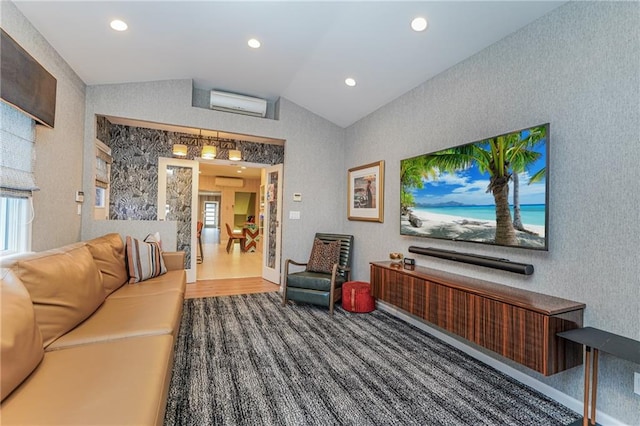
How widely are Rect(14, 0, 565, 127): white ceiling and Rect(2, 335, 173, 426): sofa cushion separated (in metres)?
2.62

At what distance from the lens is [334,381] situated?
7.22 ft

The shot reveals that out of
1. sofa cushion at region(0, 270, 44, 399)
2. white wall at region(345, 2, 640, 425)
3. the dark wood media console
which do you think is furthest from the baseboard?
sofa cushion at region(0, 270, 44, 399)

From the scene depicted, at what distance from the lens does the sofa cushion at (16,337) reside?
112 cm

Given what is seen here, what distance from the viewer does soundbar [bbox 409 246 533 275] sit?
222cm

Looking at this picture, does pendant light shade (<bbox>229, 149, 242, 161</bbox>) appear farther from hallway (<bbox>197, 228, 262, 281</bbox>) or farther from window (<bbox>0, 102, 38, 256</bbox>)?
window (<bbox>0, 102, 38, 256</bbox>)

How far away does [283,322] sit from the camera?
337 cm

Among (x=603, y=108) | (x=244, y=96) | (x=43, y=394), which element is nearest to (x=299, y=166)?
(x=244, y=96)

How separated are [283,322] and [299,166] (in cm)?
251

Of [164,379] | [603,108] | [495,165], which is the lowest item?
[164,379]

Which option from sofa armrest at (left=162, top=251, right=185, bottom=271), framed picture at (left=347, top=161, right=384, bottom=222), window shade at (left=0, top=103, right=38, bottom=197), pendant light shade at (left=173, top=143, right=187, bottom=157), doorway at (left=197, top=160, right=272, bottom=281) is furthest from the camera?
doorway at (left=197, top=160, right=272, bottom=281)

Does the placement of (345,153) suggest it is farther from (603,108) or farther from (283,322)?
(603,108)

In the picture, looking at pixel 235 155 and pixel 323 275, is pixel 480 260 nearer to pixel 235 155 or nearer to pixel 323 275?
pixel 323 275

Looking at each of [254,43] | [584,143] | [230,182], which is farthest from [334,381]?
[230,182]

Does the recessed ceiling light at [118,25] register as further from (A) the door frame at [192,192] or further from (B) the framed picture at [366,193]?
(B) the framed picture at [366,193]
